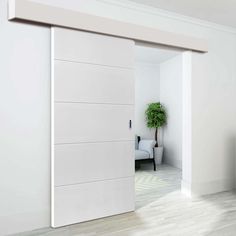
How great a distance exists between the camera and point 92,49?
284cm

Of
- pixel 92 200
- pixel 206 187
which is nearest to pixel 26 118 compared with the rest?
pixel 92 200

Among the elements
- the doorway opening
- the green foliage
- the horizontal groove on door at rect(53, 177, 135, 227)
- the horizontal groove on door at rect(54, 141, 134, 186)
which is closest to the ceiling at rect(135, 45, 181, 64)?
the doorway opening

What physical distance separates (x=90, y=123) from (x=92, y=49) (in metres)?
0.84

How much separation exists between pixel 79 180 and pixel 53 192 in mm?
304

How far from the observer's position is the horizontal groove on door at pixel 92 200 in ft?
8.95

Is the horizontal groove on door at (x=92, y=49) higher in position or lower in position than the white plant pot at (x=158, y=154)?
higher

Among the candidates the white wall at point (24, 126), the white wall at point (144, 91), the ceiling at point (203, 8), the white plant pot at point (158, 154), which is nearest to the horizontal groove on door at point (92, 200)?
the white wall at point (24, 126)

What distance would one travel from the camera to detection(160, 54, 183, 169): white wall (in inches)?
233

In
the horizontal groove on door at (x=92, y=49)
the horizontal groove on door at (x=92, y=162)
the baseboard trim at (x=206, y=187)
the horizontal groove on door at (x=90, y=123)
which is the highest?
the horizontal groove on door at (x=92, y=49)

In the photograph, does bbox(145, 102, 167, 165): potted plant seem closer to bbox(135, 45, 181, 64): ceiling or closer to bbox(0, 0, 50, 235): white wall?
bbox(135, 45, 181, 64): ceiling

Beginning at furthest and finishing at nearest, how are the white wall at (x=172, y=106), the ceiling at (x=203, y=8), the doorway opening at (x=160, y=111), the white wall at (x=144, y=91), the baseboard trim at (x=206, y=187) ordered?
1. the white wall at (x=144, y=91)
2. the white wall at (x=172, y=106)
3. the doorway opening at (x=160, y=111)
4. the baseboard trim at (x=206, y=187)
5. the ceiling at (x=203, y=8)

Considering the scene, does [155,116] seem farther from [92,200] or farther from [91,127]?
[92,200]

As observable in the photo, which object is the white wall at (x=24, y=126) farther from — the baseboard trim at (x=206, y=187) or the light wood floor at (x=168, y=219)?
the baseboard trim at (x=206, y=187)

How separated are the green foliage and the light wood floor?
2.38m
